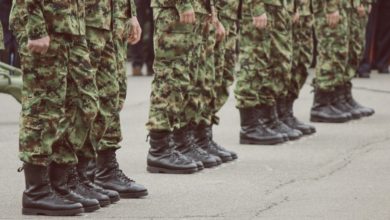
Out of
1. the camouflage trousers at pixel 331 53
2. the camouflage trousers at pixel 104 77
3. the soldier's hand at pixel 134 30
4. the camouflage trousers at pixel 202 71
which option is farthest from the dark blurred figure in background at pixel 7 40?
the camouflage trousers at pixel 104 77

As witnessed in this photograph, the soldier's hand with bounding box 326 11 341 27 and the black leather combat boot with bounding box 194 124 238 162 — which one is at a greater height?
the soldier's hand with bounding box 326 11 341 27

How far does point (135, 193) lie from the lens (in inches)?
287

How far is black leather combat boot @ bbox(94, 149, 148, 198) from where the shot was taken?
7301 mm

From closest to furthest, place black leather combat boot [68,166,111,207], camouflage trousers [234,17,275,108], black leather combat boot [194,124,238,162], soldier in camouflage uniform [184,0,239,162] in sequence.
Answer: black leather combat boot [68,166,111,207] < soldier in camouflage uniform [184,0,239,162] < black leather combat boot [194,124,238,162] < camouflage trousers [234,17,275,108]

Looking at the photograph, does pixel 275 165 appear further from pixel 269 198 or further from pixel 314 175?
pixel 269 198

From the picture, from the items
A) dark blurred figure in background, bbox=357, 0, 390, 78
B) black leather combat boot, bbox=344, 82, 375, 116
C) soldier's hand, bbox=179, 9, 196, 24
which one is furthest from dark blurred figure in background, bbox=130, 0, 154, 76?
soldier's hand, bbox=179, 9, 196, 24

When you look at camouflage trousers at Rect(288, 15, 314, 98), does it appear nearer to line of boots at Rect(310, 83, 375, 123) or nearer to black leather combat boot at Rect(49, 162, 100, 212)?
line of boots at Rect(310, 83, 375, 123)

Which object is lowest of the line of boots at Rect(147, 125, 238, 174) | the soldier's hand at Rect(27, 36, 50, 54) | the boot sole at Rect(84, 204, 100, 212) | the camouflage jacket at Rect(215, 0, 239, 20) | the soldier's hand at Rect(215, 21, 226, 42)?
the line of boots at Rect(147, 125, 238, 174)

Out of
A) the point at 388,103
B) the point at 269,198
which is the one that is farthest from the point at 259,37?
the point at 388,103

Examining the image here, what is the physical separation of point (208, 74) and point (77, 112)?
2342 millimetres

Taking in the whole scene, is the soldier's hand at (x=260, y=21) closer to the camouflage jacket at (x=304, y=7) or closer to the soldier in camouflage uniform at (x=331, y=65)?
the camouflage jacket at (x=304, y=7)

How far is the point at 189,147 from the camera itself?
8727 millimetres

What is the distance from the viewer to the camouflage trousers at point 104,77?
269 inches

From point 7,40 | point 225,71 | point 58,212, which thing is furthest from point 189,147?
point 7,40
